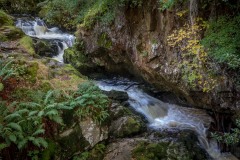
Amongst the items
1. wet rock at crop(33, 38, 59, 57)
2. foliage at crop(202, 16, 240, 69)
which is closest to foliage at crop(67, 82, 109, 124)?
foliage at crop(202, 16, 240, 69)

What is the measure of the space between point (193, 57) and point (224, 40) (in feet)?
3.20

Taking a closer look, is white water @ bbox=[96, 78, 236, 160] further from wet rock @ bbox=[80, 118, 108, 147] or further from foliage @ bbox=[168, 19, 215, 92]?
wet rock @ bbox=[80, 118, 108, 147]

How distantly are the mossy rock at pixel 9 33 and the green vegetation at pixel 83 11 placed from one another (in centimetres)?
300

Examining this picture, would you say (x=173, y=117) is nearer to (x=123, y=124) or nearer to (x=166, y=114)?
(x=166, y=114)

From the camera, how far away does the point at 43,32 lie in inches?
608

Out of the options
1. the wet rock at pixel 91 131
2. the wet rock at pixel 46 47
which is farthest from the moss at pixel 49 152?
the wet rock at pixel 46 47

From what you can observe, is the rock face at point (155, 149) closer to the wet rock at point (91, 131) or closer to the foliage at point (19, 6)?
the wet rock at point (91, 131)

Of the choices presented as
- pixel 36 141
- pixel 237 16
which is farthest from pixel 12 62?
pixel 237 16

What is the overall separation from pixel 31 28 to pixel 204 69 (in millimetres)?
12026

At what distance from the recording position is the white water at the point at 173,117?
25.7 feet

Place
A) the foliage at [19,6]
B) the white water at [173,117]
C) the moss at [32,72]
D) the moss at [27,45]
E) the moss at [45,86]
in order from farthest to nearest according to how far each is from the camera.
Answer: the foliage at [19,6]
the moss at [27,45]
the white water at [173,117]
the moss at [32,72]
the moss at [45,86]

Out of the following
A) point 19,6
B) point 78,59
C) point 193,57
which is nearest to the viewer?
point 193,57

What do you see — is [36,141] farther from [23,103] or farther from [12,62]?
[12,62]

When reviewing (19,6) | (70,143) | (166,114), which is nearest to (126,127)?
(70,143)
